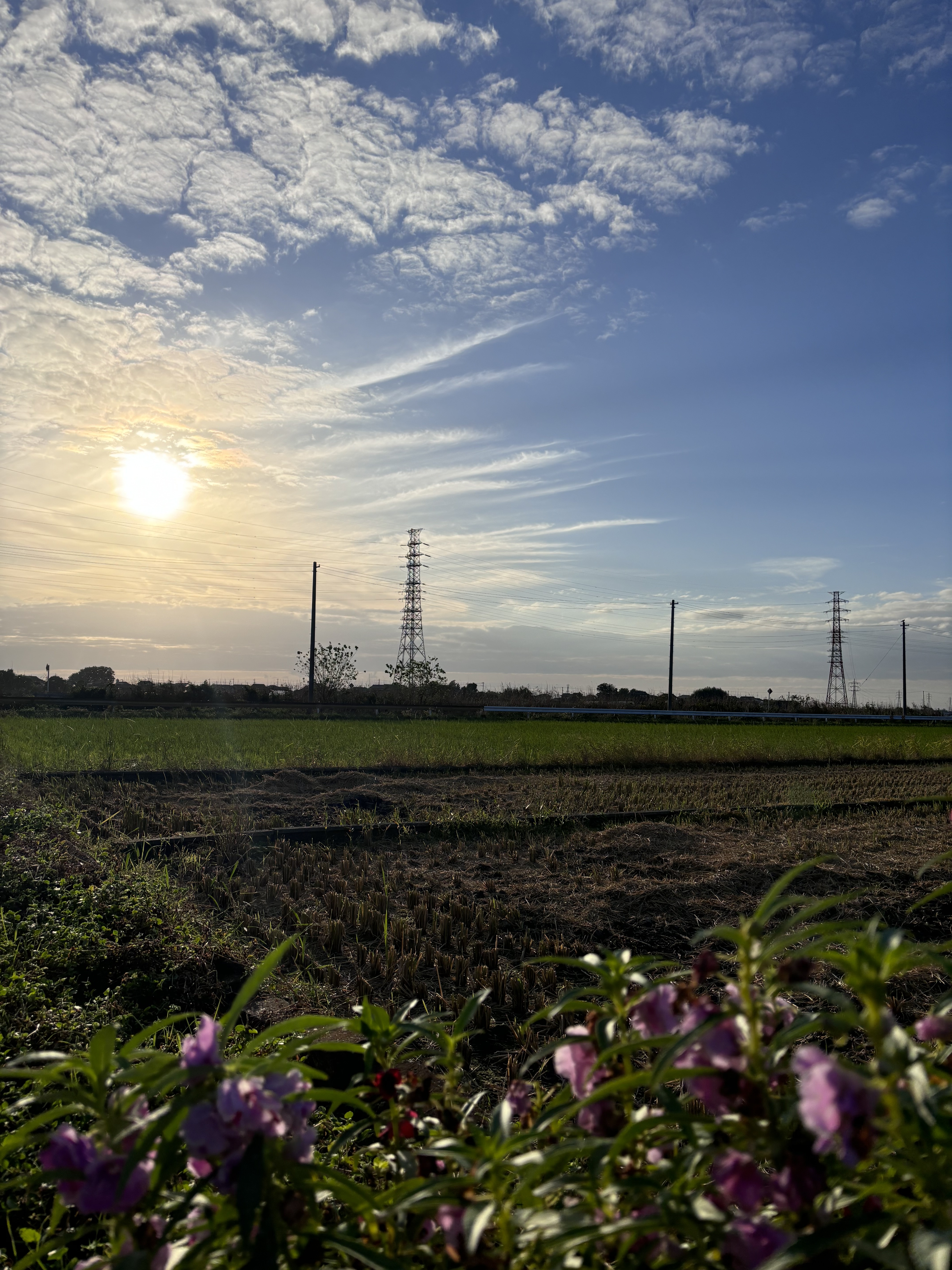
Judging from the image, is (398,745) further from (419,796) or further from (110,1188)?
(110,1188)

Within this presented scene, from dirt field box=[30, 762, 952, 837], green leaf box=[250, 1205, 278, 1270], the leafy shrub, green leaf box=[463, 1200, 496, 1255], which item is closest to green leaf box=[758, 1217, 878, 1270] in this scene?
the leafy shrub

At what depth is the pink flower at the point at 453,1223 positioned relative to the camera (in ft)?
3.23

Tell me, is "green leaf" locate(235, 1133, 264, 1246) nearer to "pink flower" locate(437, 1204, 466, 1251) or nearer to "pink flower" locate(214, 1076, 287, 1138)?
"pink flower" locate(214, 1076, 287, 1138)

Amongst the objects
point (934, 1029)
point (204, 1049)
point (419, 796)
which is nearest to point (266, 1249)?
point (204, 1049)

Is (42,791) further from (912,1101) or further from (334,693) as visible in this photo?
(334,693)

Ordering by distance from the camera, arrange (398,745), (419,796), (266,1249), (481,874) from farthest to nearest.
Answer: (398,745), (419,796), (481,874), (266,1249)

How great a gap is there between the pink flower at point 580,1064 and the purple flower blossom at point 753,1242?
261 mm

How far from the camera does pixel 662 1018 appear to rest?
1.08m

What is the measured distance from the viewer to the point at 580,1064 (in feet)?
3.78

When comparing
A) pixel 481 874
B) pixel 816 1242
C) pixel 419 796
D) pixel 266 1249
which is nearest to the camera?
pixel 816 1242

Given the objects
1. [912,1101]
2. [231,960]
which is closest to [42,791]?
[231,960]

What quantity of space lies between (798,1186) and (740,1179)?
0.06 m

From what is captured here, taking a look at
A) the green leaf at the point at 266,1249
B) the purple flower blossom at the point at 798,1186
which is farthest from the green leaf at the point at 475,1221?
the purple flower blossom at the point at 798,1186

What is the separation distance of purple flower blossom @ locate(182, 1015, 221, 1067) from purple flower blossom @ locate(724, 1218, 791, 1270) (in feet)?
2.05
